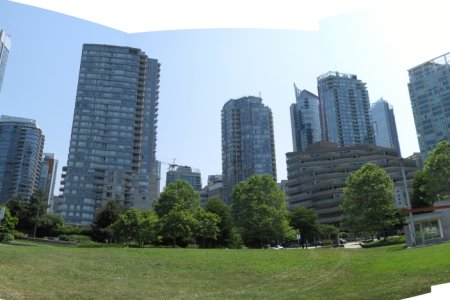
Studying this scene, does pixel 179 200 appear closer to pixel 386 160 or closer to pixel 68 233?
pixel 68 233

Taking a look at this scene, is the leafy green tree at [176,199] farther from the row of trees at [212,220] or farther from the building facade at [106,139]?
the building facade at [106,139]

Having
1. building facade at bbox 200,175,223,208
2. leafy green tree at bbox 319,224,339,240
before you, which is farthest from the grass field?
building facade at bbox 200,175,223,208

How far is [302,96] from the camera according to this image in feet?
400

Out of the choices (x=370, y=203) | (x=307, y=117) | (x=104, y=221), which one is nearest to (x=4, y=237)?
(x=104, y=221)

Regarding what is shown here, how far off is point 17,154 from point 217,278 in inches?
3077

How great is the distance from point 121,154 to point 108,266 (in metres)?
66.4

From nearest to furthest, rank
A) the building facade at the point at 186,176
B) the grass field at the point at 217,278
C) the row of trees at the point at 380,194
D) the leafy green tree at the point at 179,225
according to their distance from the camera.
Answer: the grass field at the point at 217,278 < the row of trees at the point at 380,194 < the leafy green tree at the point at 179,225 < the building facade at the point at 186,176

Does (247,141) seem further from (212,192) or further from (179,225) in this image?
(179,225)

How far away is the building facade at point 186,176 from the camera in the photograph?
131 m

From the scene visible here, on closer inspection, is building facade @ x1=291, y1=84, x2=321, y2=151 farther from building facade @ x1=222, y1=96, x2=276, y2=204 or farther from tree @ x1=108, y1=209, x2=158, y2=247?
tree @ x1=108, y1=209, x2=158, y2=247

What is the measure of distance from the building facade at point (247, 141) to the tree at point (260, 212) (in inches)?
2582

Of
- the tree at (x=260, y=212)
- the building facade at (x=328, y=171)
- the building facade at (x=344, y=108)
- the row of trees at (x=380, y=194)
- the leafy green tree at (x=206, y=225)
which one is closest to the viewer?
the row of trees at (x=380, y=194)

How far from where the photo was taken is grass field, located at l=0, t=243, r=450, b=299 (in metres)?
8.99

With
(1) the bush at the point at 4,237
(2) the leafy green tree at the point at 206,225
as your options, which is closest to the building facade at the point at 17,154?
(1) the bush at the point at 4,237
